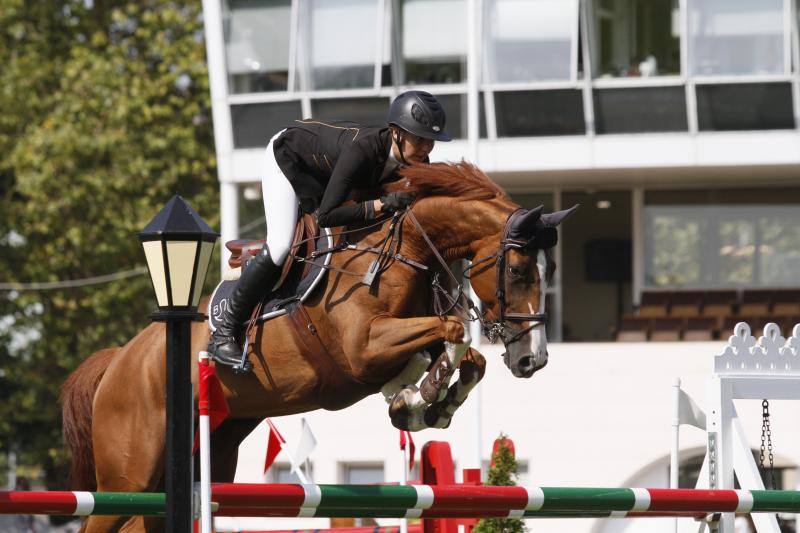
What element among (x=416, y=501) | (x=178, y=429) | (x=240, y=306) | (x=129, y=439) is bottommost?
(x=129, y=439)

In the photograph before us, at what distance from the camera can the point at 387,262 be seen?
6.57 m

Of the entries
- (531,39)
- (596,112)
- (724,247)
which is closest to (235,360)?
(596,112)

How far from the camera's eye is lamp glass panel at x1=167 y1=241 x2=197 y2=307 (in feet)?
17.8

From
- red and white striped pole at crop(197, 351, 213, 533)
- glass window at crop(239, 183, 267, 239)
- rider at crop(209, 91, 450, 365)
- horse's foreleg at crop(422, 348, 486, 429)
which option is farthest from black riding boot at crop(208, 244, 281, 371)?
glass window at crop(239, 183, 267, 239)

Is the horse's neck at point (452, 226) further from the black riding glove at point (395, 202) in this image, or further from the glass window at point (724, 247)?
the glass window at point (724, 247)

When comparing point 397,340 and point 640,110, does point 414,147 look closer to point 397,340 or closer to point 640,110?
point 397,340

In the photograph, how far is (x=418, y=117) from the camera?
658 cm

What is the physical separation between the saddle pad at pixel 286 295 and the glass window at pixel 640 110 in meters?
12.2

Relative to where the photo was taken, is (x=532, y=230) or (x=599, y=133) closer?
(x=532, y=230)

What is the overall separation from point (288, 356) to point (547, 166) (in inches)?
480

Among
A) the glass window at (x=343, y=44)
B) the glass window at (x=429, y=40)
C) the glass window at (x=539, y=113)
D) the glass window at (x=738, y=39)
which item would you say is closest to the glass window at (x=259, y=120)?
the glass window at (x=343, y=44)

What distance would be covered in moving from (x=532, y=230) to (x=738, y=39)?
13.3 meters

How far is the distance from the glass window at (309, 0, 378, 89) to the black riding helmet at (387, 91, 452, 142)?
41.1 feet

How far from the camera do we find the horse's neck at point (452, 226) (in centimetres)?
662
